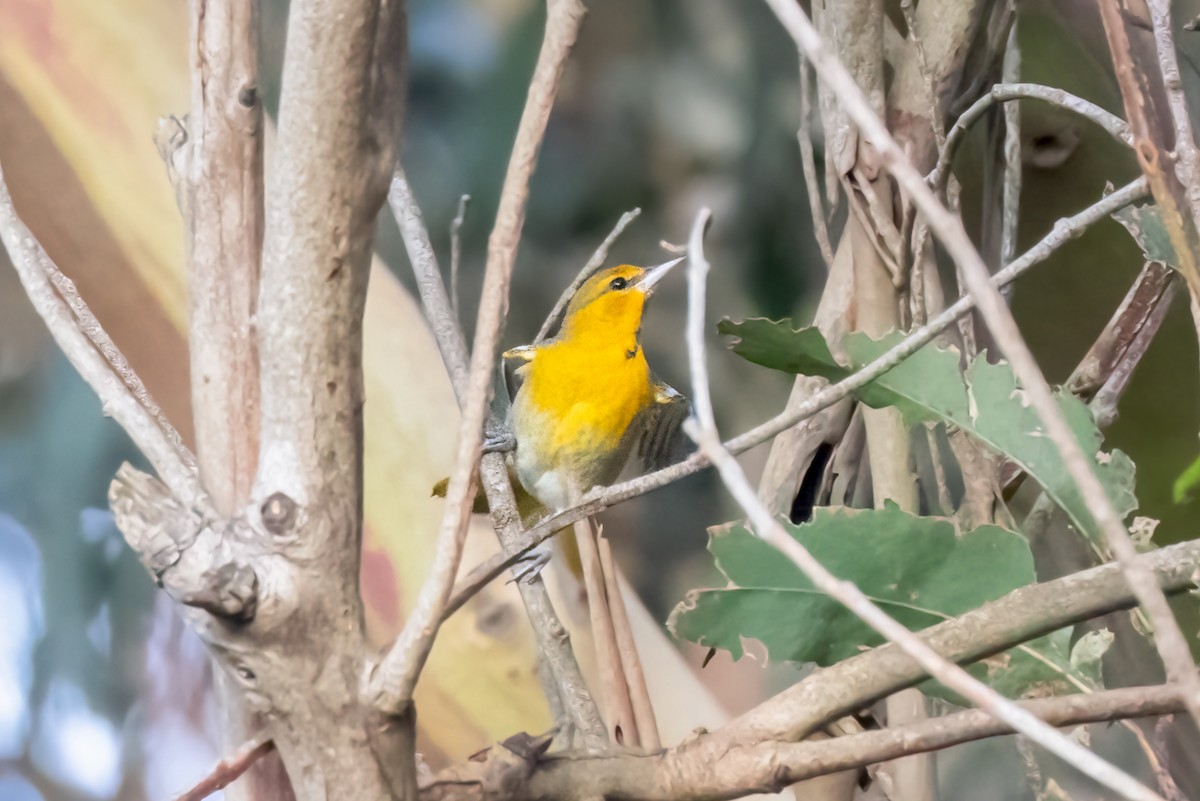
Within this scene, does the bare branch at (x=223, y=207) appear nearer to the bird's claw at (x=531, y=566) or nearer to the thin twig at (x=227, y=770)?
the thin twig at (x=227, y=770)

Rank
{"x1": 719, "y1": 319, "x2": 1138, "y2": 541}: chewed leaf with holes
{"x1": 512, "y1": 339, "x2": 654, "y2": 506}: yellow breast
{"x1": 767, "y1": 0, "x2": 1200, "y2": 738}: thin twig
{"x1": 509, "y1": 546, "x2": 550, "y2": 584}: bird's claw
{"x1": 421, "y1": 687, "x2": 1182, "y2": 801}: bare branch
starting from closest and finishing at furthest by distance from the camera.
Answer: {"x1": 767, "y1": 0, "x2": 1200, "y2": 738}: thin twig → {"x1": 421, "y1": 687, "x2": 1182, "y2": 801}: bare branch → {"x1": 719, "y1": 319, "x2": 1138, "y2": 541}: chewed leaf with holes → {"x1": 509, "y1": 546, "x2": 550, "y2": 584}: bird's claw → {"x1": 512, "y1": 339, "x2": 654, "y2": 506}: yellow breast

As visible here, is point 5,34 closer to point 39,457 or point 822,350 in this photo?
point 39,457

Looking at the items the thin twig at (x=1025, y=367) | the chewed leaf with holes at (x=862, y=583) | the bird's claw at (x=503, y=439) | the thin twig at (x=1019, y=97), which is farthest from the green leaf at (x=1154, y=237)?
the bird's claw at (x=503, y=439)

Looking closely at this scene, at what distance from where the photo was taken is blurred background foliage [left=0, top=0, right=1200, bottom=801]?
82cm

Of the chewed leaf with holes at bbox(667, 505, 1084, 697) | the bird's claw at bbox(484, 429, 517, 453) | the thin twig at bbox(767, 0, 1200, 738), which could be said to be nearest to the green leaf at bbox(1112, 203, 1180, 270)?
the chewed leaf with holes at bbox(667, 505, 1084, 697)

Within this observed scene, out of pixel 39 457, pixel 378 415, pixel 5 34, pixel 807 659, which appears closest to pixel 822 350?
pixel 807 659

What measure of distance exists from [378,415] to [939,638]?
0.65 meters

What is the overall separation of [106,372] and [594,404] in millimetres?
473

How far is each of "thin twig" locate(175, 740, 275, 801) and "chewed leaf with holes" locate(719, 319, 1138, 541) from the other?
0.76ft

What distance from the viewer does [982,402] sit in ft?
1.34

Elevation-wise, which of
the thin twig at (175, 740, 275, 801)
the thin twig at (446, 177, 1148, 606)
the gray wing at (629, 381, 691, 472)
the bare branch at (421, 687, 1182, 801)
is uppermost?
the thin twig at (446, 177, 1148, 606)

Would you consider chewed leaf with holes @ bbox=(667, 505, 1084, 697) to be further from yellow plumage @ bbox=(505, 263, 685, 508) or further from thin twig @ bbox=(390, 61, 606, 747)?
yellow plumage @ bbox=(505, 263, 685, 508)

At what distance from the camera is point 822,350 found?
0.41 meters

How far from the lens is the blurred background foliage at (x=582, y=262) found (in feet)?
2.70
